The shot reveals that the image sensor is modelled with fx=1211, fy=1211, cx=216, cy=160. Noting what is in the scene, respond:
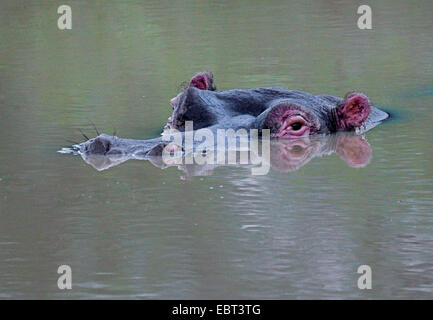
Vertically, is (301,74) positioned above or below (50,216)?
above

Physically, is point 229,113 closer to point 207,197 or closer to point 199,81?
point 199,81

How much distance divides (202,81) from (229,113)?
1256mm

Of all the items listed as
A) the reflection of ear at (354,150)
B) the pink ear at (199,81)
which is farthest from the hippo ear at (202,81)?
the reflection of ear at (354,150)

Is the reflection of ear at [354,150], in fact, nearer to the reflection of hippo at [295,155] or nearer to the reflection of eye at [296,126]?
the reflection of hippo at [295,155]

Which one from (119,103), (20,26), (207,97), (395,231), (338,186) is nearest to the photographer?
(395,231)

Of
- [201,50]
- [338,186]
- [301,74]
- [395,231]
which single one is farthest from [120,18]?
[395,231]

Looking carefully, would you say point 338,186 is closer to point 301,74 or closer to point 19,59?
point 301,74

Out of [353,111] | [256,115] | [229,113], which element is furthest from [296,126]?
[353,111]

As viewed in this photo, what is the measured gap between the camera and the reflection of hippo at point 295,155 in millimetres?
9867

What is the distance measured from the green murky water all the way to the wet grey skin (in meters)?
0.26

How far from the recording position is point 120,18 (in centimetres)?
2202

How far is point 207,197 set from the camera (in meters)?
8.80

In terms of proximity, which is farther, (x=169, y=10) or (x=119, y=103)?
(x=169, y=10)

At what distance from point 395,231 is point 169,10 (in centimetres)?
1552
